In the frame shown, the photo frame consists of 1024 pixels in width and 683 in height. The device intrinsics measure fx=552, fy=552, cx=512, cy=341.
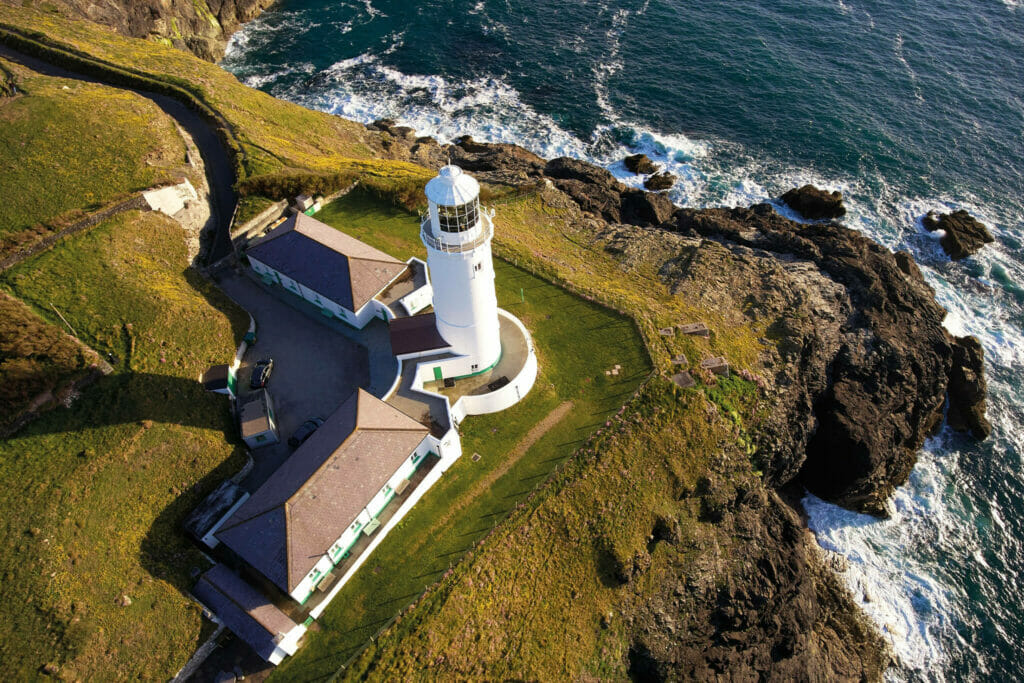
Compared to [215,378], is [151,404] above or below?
below

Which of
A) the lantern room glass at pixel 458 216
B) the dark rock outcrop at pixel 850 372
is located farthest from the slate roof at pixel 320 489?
the dark rock outcrop at pixel 850 372

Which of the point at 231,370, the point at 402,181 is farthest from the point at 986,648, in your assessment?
the point at 402,181

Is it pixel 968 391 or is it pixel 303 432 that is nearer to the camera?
pixel 303 432

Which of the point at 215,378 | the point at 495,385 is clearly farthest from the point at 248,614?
the point at 495,385

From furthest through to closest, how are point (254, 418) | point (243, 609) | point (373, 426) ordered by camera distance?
point (254, 418), point (373, 426), point (243, 609)

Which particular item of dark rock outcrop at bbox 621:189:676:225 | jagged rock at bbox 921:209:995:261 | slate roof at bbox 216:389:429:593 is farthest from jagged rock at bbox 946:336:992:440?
slate roof at bbox 216:389:429:593

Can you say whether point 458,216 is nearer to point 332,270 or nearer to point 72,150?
point 332,270
